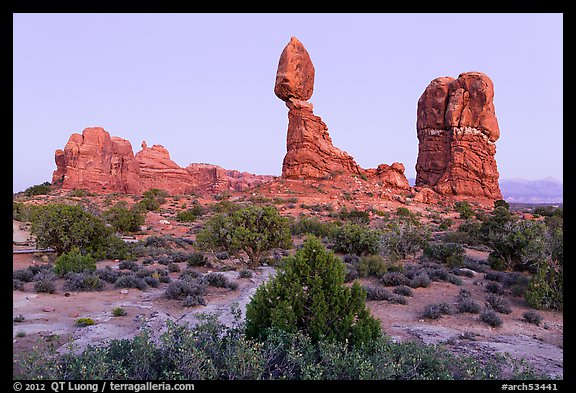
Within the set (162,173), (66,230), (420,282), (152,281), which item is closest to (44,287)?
(152,281)

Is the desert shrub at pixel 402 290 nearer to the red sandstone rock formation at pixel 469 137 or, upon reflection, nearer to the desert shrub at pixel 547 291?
the desert shrub at pixel 547 291

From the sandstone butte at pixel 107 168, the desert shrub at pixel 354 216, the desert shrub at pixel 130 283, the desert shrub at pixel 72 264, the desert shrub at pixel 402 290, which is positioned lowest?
the desert shrub at pixel 402 290

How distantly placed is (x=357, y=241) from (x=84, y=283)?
33.3 ft

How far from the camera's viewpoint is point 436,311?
25.0ft

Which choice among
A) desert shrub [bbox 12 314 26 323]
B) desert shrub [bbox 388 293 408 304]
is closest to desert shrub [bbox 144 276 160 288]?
desert shrub [bbox 12 314 26 323]

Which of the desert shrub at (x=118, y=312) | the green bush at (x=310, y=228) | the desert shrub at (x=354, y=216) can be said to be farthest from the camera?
the desert shrub at (x=354, y=216)

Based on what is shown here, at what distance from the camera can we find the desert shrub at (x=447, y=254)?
42.1ft

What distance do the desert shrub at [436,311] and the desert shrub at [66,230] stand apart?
37.7 feet

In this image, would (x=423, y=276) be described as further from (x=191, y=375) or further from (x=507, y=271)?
(x=191, y=375)

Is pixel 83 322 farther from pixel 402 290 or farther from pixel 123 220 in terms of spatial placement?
pixel 123 220

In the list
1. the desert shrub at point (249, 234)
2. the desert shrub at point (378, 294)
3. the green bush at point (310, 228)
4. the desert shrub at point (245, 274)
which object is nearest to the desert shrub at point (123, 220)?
the green bush at point (310, 228)

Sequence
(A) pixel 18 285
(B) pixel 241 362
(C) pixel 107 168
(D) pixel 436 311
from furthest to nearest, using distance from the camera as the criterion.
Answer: (C) pixel 107 168
(A) pixel 18 285
(D) pixel 436 311
(B) pixel 241 362

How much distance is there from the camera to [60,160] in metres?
55.4
